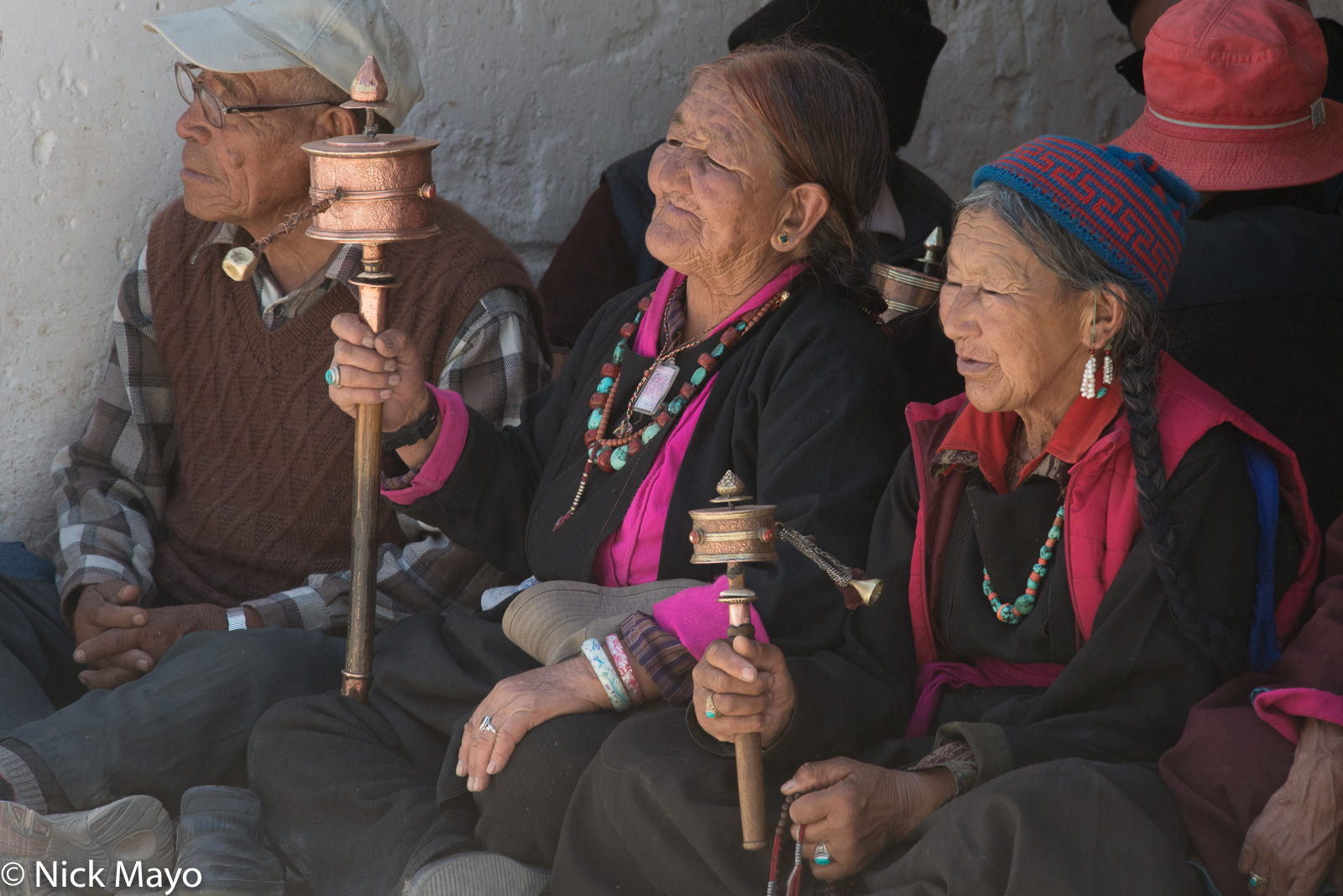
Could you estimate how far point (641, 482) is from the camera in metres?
2.77

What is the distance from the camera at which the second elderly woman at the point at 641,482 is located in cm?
247

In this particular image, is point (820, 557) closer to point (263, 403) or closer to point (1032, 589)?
point (1032, 589)

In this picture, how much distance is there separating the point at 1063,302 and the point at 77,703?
2117 millimetres

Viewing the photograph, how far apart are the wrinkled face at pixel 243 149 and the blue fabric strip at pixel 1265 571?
224cm

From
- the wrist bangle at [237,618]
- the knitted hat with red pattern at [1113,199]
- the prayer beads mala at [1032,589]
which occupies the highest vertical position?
the knitted hat with red pattern at [1113,199]

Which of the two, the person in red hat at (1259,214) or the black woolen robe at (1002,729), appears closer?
the black woolen robe at (1002,729)

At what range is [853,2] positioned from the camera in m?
3.94

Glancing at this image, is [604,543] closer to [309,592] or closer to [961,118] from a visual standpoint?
[309,592]

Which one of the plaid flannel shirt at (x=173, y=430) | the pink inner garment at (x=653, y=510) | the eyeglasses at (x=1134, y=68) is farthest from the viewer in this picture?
the eyeglasses at (x=1134, y=68)

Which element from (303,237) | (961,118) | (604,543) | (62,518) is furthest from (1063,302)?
(961,118)

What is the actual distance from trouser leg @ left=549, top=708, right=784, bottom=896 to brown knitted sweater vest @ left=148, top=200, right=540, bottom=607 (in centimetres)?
130

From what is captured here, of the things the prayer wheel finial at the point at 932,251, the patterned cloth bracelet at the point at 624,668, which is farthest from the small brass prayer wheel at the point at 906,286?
the patterned cloth bracelet at the point at 624,668

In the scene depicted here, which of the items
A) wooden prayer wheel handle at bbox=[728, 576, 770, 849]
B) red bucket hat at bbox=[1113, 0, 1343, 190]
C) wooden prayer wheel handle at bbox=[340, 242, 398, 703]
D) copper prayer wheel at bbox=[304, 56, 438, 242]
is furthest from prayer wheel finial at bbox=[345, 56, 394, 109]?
red bucket hat at bbox=[1113, 0, 1343, 190]

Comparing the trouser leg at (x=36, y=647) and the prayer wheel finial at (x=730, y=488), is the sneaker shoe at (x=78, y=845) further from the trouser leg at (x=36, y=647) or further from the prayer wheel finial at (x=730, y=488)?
the prayer wheel finial at (x=730, y=488)
